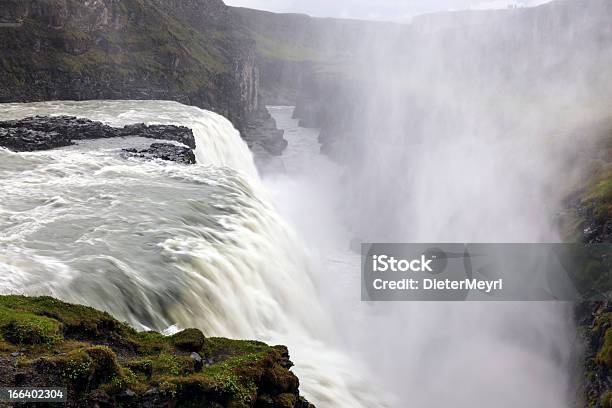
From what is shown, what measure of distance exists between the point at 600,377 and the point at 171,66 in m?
71.7

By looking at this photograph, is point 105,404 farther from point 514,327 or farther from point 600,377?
point 514,327

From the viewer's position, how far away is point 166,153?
3319 centimetres

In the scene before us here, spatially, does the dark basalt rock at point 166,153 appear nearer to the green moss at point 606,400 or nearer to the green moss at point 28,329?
the green moss at point 28,329

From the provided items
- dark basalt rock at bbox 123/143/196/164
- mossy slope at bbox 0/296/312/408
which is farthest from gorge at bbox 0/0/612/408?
dark basalt rock at bbox 123/143/196/164

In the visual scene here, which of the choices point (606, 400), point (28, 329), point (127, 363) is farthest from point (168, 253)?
point (606, 400)

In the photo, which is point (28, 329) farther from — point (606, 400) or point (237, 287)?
point (606, 400)

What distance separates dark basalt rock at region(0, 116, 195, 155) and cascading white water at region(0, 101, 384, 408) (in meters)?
1.71

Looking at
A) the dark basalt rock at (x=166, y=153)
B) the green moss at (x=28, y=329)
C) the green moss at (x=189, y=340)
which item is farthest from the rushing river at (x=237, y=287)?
the green moss at (x=28, y=329)

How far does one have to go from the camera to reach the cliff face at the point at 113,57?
2286 inches

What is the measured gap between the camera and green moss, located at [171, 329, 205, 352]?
10847 mm

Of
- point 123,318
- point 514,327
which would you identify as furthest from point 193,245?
point 514,327

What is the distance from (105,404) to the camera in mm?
8570

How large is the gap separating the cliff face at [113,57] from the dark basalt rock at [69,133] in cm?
1946

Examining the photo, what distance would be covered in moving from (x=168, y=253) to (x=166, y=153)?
1566cm
